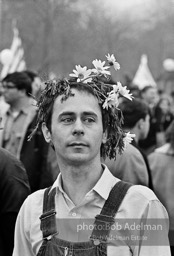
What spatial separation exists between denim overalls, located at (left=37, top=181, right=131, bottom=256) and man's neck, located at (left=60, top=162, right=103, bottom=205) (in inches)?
5.0

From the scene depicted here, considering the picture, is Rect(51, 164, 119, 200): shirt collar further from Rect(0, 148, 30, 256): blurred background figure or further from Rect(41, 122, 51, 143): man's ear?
Rect(0, 148, 30, 256): blurred background figure

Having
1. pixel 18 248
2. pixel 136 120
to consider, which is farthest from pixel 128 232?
pixel 136 120

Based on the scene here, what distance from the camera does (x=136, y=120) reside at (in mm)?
5707

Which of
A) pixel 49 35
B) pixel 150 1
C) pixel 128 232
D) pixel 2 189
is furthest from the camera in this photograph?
pixel 150 1

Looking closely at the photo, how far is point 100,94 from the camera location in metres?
3.13

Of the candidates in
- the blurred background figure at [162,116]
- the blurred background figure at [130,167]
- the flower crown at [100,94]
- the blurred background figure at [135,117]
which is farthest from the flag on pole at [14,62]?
the flower crown at [100,94]

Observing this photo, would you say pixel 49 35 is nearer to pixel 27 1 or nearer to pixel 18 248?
pixel 27 1

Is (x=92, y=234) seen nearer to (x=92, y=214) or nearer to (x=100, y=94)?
(x=92, y=214)

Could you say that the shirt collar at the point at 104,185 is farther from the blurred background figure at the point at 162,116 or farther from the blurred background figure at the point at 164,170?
the blurred background figure at the point at 162,116

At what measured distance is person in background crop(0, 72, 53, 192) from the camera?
6.66 metres

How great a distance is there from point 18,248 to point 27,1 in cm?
2427

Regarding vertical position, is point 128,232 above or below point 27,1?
below

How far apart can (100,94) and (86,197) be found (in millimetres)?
549

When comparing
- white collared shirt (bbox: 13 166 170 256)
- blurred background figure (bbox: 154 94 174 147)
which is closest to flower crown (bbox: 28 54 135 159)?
white collared shirt (bbox: 13 166 170 256)
